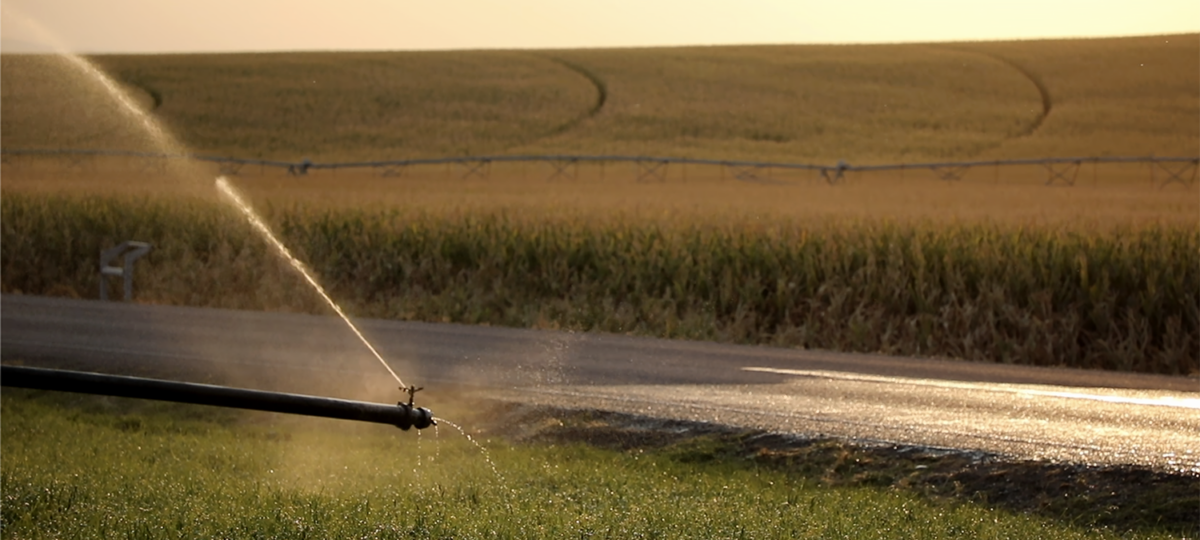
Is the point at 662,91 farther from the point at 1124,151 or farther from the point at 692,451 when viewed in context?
the point at 692,451

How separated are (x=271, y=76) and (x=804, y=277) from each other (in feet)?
118

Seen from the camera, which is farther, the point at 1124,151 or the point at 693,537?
the point at 1124,151

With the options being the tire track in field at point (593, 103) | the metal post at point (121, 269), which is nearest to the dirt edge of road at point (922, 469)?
the metal post at point (121, 269)

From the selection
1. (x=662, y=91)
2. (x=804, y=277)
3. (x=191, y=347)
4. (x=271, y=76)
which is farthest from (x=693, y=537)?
(x=271, y=76)

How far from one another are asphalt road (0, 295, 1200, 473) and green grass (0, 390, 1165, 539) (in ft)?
4.23

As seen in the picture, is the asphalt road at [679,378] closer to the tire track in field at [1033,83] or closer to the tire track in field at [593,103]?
the tire track in field at [1033,83]

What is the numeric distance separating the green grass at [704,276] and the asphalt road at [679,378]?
1.50m

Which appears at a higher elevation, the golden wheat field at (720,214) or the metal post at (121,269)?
the golden wheat field at (720,214)

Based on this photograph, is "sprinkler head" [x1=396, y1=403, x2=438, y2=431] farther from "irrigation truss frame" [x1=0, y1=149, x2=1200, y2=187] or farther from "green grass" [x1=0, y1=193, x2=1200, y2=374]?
"irrigation truss frame" [x1=0, y1=149, x2=1200, y2=187]

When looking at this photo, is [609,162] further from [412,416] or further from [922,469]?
[412,416]

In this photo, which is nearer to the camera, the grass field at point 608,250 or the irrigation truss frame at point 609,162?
the grass field at point 608,250

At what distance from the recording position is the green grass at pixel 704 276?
14.4 metres

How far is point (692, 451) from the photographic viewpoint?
8.30m

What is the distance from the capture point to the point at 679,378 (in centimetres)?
1112
